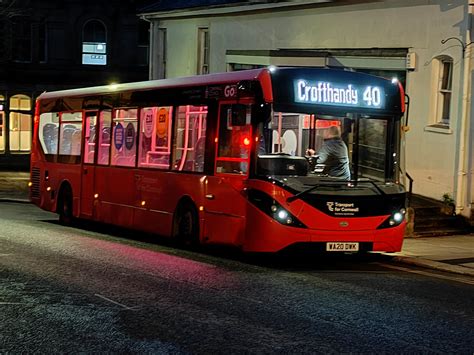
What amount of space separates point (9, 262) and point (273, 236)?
3843mm

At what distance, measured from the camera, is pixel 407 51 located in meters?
19.9

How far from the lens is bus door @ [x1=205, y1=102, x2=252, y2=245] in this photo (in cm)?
1244

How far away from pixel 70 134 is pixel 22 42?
91.3ft

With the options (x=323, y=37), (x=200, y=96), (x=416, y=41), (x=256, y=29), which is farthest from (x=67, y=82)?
(x=200, y=96)

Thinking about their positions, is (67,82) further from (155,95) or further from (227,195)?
(227,195)

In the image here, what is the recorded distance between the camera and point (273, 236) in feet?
39.6

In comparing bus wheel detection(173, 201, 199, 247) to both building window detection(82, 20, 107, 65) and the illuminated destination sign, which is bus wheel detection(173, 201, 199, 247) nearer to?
the illuminated destination sign

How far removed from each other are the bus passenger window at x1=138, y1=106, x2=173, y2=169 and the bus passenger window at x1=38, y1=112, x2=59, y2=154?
14.8 ft

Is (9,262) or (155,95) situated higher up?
(155,95)

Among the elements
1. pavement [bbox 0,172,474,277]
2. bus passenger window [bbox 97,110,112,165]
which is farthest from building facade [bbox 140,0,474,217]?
bus passenger window [bbox 97,110,112,165]

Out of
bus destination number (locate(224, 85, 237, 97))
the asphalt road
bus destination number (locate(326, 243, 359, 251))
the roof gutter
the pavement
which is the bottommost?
the pavement

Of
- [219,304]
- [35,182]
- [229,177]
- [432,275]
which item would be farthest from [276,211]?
[35,182]

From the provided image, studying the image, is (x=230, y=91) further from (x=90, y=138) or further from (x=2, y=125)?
(x=2, y=125)

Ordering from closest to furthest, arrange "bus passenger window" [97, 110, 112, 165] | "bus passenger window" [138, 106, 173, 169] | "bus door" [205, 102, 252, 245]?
"bus door" [205, 102, 252, 245] < "bus passenger window" [138, 106, 173, 169] < "bus passenger window" [97, 110, 112, 165]
